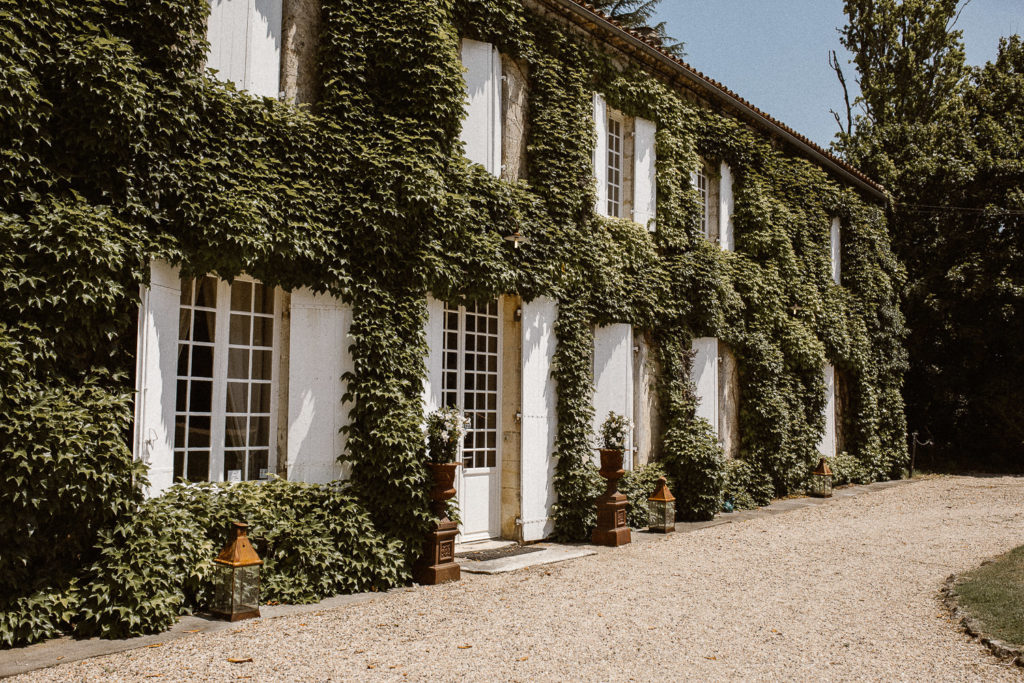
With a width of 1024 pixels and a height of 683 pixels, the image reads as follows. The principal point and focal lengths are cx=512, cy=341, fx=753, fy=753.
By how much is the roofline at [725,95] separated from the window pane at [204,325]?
20.1ft

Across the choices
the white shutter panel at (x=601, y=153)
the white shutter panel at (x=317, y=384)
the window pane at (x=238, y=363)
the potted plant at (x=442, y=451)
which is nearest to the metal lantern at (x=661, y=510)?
the potted plant at (x=442, y=451)

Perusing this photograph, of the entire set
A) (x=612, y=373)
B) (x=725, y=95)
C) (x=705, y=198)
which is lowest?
(x=612, y=373)

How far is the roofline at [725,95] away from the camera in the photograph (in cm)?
1022

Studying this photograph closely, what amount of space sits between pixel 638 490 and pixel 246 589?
6.08 metres

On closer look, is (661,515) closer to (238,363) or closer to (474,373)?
(474,373)

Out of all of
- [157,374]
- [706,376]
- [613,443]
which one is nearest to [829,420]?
[706,376]

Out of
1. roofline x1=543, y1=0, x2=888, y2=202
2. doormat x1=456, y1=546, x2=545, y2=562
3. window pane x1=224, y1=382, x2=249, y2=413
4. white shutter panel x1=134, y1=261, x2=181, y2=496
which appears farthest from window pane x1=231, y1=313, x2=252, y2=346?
roofline x1=543, y1=0, x2=888, y2=202

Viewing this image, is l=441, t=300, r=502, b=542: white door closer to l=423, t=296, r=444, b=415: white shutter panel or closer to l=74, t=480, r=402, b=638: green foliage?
l=423, t=296, r=444, b=415: white shutter panel

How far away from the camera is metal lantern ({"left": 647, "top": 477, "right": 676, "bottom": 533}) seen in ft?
32.6

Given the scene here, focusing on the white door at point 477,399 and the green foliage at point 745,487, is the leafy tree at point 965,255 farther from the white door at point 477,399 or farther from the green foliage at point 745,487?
the white door at point 477,399

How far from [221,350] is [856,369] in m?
14.2

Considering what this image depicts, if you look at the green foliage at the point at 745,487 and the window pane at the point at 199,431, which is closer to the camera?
the window pane at the point at 199,431

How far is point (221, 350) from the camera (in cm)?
662

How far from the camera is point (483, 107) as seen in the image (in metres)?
9.02
